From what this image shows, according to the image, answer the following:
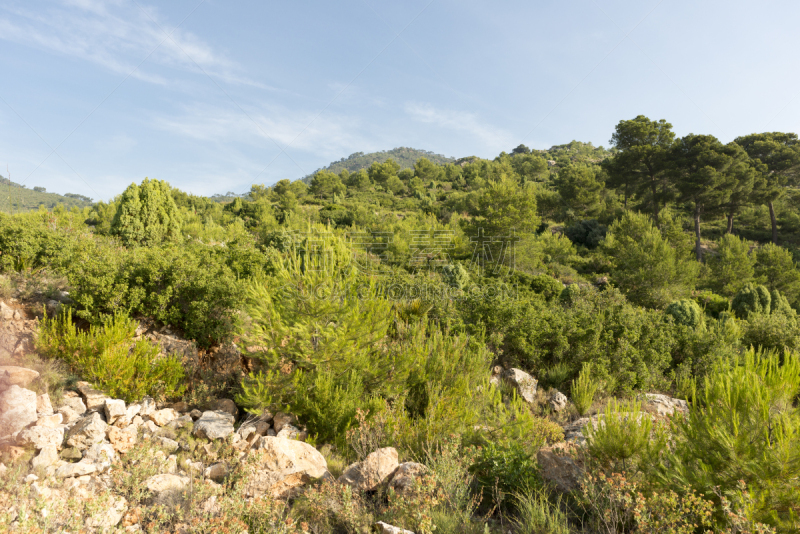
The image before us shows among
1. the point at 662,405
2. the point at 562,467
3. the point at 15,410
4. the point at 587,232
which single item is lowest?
the point at 662,405

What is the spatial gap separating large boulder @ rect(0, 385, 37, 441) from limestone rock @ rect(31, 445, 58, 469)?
1.07ft

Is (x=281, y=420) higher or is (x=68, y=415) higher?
(x=68, y=415)

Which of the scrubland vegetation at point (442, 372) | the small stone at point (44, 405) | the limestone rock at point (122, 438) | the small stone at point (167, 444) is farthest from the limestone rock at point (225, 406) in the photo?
the small stone at point (44, 405)

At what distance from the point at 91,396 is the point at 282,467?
Result: 3022mm

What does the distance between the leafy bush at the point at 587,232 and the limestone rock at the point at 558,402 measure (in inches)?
983

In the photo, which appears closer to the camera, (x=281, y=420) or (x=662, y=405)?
(x=281, y=420)

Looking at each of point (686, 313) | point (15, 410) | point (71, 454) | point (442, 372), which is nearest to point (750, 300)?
point (686, 313)

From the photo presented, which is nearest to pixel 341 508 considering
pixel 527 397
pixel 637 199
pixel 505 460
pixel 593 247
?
pixel 505 460

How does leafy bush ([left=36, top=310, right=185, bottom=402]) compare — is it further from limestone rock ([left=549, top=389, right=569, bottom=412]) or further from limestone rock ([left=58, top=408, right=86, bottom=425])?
limestone rock ([left=549, top=389, right=569, bottom=412])

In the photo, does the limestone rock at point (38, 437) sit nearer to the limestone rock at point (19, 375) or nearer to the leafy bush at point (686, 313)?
the limestone rock at point (19, 375)

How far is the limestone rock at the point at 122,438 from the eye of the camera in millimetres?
4082

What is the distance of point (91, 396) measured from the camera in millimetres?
4801

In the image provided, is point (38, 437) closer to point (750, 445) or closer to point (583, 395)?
point (750, 445)

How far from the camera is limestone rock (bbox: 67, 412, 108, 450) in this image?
393cm
